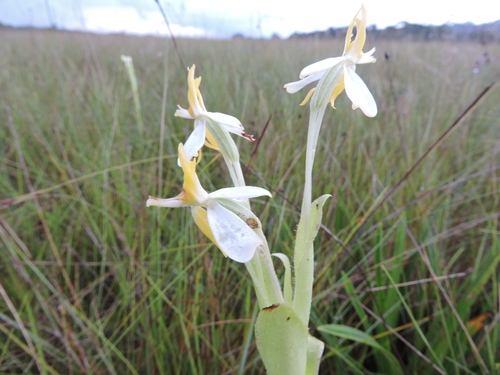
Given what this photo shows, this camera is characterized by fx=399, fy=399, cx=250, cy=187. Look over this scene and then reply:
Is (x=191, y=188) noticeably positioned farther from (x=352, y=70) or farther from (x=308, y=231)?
(x=352, y=70)

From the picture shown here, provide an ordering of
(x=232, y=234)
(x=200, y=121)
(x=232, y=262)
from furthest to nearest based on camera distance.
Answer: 1. (x=232, y=262)
2. (x=200, y=121)
3. (x=232, y=234)

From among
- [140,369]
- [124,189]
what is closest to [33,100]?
[124,189]

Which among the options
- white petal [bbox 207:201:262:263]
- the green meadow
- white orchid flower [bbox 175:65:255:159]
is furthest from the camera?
the green meadow

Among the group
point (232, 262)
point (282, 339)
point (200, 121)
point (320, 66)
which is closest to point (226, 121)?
point (200, 121)

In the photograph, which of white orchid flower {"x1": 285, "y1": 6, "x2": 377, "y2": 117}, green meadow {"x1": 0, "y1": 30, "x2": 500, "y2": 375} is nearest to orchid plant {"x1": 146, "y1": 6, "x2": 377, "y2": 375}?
white orchid flower {"x1": 285, "y1": 6, "x2": 377, "y2": 117}

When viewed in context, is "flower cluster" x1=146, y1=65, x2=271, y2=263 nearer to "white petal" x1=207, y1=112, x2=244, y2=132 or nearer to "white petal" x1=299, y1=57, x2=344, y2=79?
"white petal" x1=207, y1=112, x2=244, y2=132

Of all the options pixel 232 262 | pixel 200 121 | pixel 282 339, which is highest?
pixel 200 121

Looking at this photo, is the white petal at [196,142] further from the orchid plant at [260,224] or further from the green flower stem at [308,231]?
the green flower stem at [308,231]
